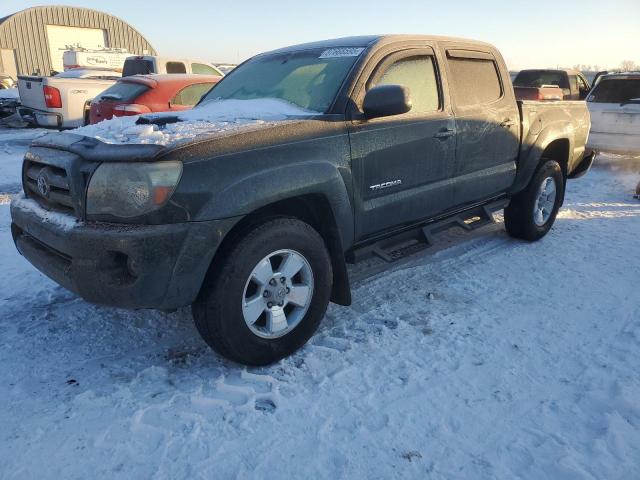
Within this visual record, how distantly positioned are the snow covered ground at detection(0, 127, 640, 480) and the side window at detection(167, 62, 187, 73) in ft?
24.9

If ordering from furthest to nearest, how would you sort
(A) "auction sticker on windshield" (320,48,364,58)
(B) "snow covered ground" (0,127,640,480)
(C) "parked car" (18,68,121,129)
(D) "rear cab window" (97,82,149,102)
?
(C) "parked car" (18,68,121,129) → (D) "rear cab window" (97,82,149,102) → (A) "auction sticker on windshield" (320,48,364,58) → (B) "snow covered ground" (0,127,640,480)

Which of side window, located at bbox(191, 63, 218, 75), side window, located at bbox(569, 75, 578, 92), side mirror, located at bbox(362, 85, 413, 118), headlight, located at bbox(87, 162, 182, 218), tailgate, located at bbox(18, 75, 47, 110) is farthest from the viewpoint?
side window, located at bbox(569, 75, 578, 92)

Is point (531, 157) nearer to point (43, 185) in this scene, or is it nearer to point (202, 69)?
point (43, 185)

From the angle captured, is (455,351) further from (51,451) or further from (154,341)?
(51,451)

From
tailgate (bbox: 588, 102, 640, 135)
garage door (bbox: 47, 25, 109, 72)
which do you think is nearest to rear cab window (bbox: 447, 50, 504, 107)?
tailgate (bbox: 588, 102, 640, 135)

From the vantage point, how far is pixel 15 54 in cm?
3434

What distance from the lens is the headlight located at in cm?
228

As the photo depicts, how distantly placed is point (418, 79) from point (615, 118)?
6.03m

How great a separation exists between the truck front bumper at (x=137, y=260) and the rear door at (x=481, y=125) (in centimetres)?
220

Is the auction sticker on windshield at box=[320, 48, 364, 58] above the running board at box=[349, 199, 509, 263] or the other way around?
above

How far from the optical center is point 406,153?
3.33 metres

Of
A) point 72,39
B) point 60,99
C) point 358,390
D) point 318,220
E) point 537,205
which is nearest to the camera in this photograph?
point 358,390

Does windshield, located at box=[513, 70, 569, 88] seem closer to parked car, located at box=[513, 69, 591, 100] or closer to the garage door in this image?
parked car, located at box=[513, 69, 591, 100]

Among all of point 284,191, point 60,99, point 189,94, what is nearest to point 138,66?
point 60,99
